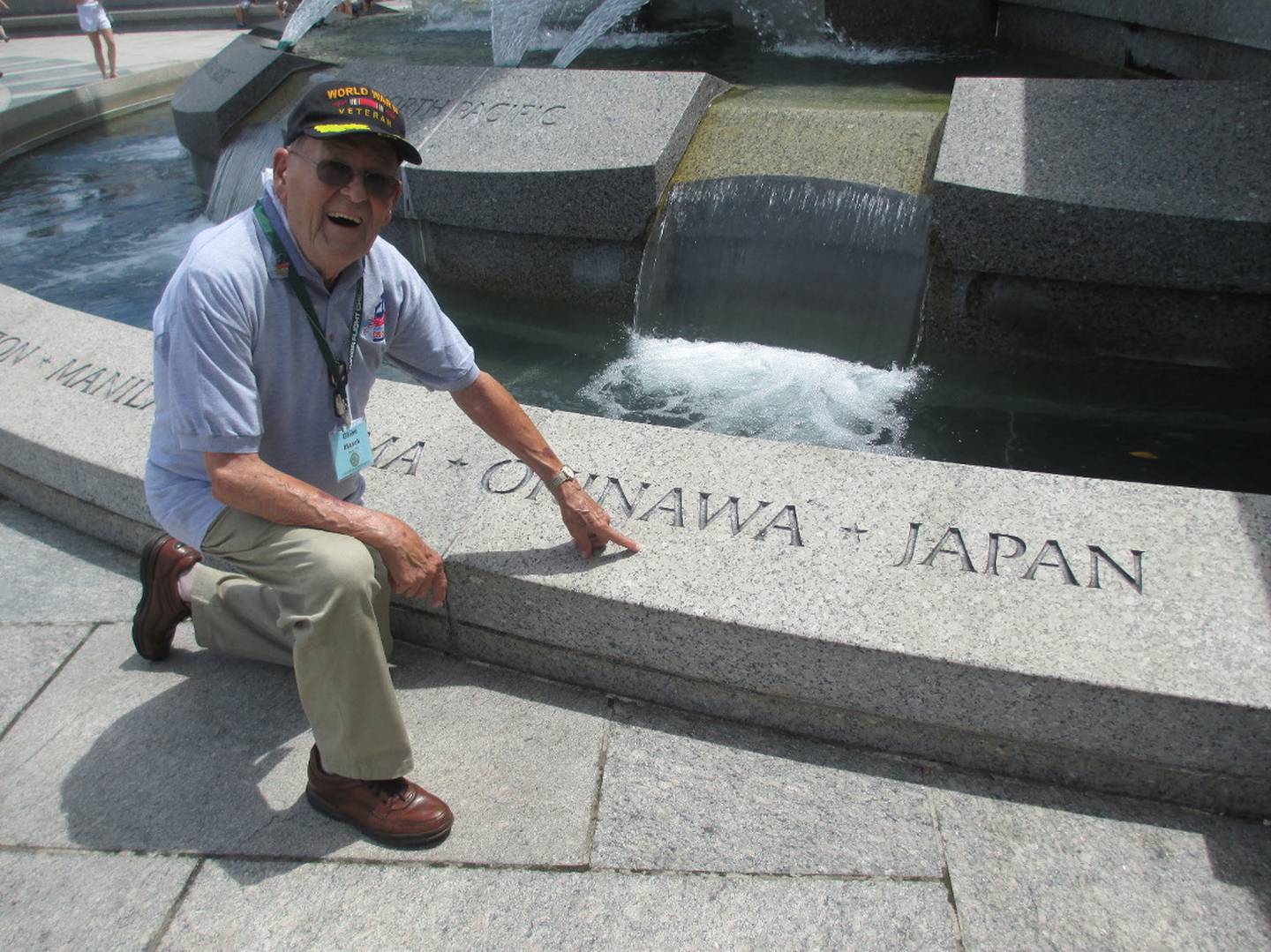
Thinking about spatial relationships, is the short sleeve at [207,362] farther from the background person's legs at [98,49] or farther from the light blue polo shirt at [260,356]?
the background person's legs at [98,49]

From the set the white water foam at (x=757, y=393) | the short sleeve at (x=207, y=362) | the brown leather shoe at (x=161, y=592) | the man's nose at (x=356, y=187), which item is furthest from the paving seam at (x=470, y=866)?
the white water foam at (x=757, y=393)

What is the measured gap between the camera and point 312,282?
2457mm

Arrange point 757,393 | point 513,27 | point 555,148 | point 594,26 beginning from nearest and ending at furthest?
1. point 757,393
2. point 555,148
3. point 513,27
4. point 594,26

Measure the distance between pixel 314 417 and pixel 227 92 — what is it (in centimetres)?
636

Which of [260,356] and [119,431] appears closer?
[260,356]

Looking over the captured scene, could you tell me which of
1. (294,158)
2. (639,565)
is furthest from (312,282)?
(639,565)

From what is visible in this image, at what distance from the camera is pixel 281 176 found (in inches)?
94.7

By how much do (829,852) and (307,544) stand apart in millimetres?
1373

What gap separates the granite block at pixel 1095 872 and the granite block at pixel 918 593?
16 cm

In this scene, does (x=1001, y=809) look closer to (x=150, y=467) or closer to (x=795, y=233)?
(x=150, y=467)

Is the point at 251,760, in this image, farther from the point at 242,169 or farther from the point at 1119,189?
the point at 242,169

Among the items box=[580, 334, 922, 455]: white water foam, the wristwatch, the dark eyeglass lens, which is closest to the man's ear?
the dark eyeglass lens

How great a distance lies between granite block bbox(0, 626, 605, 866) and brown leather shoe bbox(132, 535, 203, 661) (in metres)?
0.12

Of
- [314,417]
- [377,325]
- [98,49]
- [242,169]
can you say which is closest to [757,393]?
[377,325]
